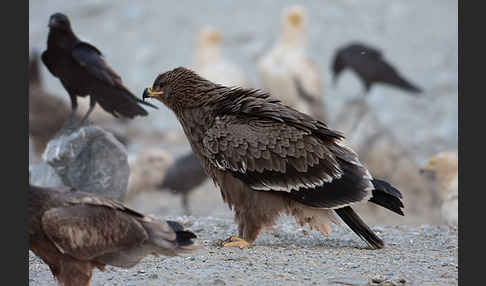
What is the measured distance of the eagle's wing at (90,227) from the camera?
4.73 metres

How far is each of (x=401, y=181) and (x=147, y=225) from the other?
9183 millimetres

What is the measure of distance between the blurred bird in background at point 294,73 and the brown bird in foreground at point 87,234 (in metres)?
11.0

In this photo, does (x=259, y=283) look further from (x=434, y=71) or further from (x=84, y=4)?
(x=84, y=4)

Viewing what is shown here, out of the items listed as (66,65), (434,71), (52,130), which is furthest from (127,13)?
(66,65)

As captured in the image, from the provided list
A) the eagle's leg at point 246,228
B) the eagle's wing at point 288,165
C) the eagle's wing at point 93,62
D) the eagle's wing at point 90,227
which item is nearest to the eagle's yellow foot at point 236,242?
the eagle's leg at point 246,228

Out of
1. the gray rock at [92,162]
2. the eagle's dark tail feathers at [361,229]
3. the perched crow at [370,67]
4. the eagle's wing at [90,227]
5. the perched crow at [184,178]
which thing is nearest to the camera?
the eagle's wing at [90,227]

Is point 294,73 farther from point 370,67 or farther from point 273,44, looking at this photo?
point 273,44

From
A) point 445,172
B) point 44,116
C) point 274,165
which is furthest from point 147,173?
point 274,165

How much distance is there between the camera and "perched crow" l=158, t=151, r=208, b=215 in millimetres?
12617

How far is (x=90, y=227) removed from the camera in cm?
483

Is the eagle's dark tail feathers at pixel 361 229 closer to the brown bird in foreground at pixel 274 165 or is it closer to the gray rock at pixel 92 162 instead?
the brown bird in foreground at pixel 274 165

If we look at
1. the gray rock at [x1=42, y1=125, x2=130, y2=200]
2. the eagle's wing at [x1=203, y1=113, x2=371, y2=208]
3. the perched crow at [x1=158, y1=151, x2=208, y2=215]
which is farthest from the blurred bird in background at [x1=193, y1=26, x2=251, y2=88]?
the eagle's wing at [x1=203, y1=113, x2=371, y2=208]

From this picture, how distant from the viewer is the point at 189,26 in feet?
72.7

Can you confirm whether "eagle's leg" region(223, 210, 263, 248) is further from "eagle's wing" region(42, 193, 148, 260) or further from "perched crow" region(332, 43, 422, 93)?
"perched crow" region(332, 43, 422, 93)
